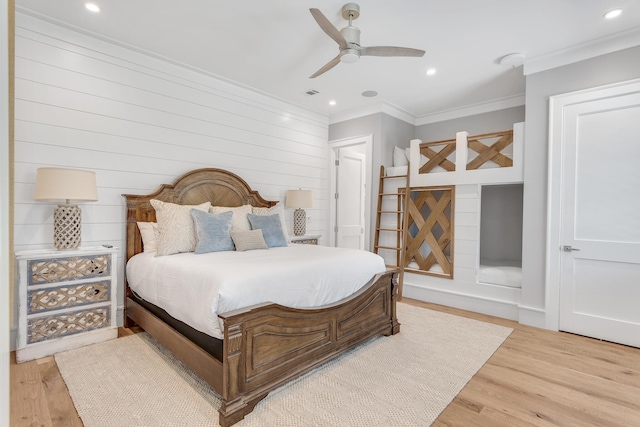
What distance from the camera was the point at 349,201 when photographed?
5.43 m

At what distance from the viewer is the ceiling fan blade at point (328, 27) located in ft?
7.44

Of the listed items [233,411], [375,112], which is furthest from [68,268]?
[375,112]

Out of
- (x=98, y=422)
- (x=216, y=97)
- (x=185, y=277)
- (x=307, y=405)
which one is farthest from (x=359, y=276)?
(x=216, y=97)

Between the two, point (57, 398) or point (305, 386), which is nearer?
point (57, 398)

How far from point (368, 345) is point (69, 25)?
3.86 metres

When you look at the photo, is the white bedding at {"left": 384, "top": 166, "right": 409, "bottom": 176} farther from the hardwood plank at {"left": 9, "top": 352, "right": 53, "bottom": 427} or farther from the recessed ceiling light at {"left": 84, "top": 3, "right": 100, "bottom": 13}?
the hardwood plank at {"left": 9, "top": 352, "right": 53, "bottom": 427}

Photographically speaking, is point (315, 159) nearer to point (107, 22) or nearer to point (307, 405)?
point (107, 22)

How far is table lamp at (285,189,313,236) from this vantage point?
455cm

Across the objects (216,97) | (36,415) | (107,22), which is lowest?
(36,415)

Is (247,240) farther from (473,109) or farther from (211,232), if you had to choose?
(473,109)

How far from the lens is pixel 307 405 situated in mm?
1949

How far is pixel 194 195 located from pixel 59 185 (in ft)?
4.21

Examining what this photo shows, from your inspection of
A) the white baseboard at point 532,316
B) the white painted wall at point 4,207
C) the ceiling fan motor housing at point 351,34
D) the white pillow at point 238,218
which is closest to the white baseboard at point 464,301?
the white baseboard at point 532,316

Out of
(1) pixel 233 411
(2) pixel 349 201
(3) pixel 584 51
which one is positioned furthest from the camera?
(2) pixel 349 201
